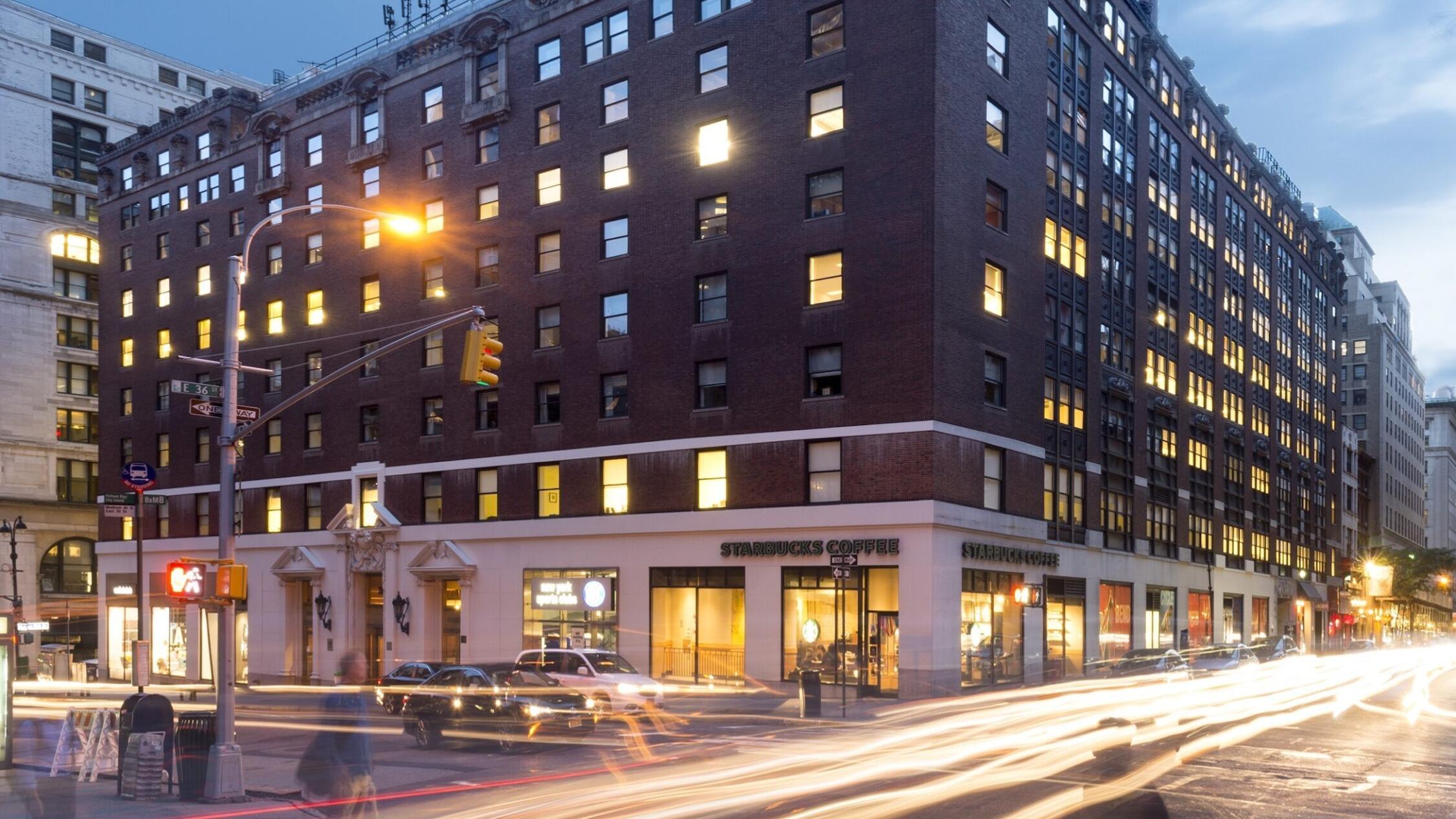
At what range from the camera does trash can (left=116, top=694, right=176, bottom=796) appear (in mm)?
20375

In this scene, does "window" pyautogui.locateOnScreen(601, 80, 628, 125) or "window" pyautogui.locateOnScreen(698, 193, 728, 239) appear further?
"window" pyautogui.locateOnScreen(601, 80, 628, 125)

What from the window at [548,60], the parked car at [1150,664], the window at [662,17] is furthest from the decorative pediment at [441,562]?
the parked car at [1150,664]

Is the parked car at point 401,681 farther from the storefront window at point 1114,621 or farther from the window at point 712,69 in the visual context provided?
the storefront window at point 1114,621

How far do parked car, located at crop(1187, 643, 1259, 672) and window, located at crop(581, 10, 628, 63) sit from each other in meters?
30.4

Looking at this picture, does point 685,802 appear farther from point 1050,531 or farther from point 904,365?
point 1050,531

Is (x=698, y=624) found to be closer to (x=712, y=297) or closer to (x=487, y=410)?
(x=712, y=297)

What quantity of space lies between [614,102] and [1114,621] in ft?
98.0

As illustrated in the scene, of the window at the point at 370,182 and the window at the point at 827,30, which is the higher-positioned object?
the window at the point at 827,30

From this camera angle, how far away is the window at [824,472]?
136 ft

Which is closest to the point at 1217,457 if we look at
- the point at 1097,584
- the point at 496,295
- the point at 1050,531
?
the point at 1097,584

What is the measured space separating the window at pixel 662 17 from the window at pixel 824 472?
1614 centimetres

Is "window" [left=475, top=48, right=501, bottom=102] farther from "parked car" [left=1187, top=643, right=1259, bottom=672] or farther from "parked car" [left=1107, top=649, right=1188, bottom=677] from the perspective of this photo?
"parked car" [left=1187, top=643, right=1259, bottom=672]

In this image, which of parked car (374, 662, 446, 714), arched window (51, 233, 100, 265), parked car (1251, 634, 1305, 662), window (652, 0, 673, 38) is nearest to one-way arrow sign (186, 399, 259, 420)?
parked car (374, 662, 446, 714)

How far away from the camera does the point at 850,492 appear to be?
4094 centimetres
